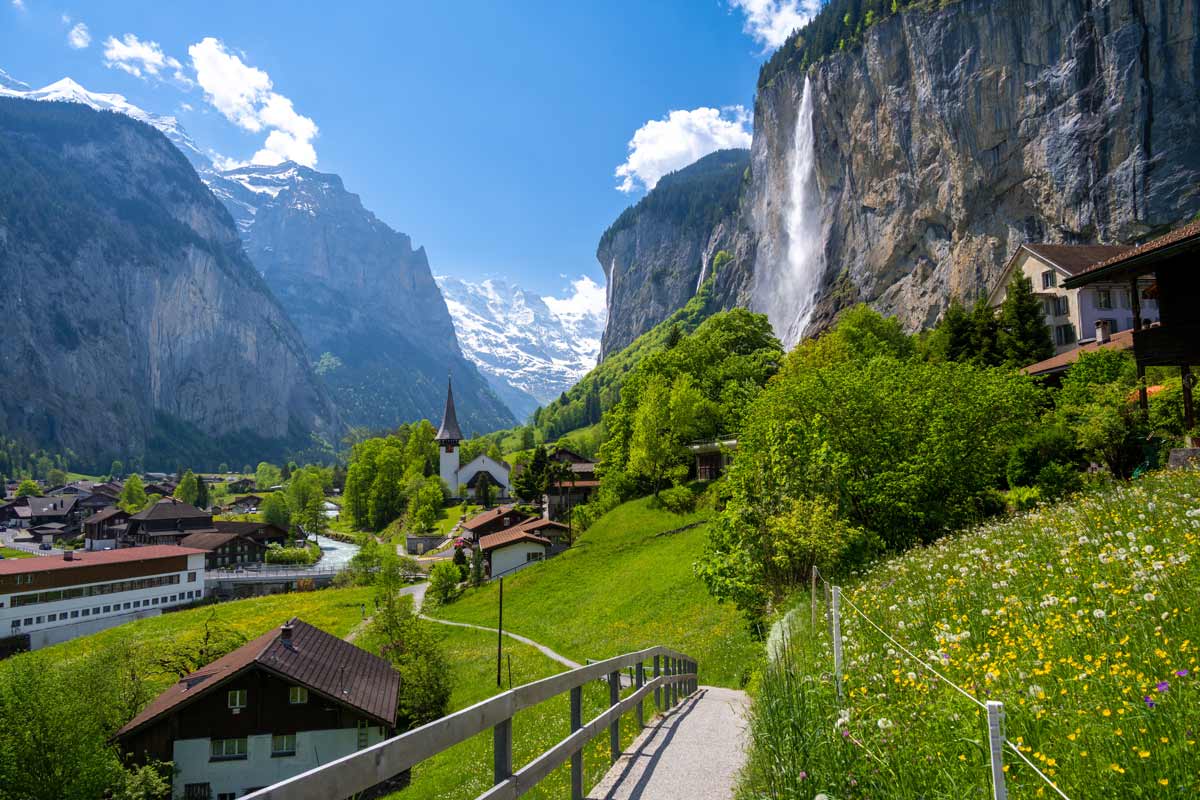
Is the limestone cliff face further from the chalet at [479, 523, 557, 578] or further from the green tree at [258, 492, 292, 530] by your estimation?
the green tree at [258, 492, 292, 530]

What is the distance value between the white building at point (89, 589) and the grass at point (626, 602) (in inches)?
1414

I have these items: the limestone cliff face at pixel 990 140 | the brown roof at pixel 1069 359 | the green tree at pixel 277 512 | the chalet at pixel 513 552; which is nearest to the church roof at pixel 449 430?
the green tree at pixel 277 512

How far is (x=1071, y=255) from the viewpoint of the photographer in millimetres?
56719

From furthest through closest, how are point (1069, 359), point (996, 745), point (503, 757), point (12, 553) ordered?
point (12, 553)
point (1069, 359)
point (503, 757)
point (996, 745)

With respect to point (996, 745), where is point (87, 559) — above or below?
below

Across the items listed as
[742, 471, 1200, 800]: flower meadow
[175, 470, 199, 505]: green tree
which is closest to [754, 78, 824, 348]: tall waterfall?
[742, 471, 1200, 800]: flower meadow

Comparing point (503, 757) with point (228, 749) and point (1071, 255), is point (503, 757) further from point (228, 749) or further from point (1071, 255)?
point (1071, 255)

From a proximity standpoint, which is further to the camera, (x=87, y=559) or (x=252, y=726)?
(x=87, y=559)

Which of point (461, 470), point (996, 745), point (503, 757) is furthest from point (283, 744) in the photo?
point (461, 470)

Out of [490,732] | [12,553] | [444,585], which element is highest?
[490,732]

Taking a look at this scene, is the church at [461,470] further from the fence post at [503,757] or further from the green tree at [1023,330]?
the fence post at [503,757]

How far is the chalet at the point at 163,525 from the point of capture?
10400 centimetres

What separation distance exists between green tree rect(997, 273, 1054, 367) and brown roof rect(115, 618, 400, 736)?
43.6 m

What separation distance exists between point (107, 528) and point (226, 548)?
112ft
